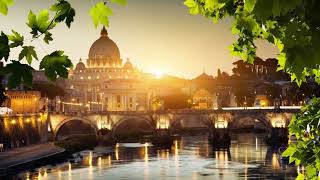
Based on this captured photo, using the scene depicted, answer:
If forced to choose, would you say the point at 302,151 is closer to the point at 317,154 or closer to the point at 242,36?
the point at 317,154

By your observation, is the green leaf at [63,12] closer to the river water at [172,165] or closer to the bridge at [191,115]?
the river water at [172,165]

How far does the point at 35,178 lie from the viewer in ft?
161

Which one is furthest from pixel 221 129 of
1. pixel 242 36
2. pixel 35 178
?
pixel 242 36

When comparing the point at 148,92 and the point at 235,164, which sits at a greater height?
the point at 148,92

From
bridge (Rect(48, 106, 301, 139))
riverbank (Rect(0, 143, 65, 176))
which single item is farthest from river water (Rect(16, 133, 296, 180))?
bridge (Rect(48, 106, 301, 139))

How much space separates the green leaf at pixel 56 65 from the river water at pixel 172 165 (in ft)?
154

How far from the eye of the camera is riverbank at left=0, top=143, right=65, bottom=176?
51.5m

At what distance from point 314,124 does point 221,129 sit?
96.6 meters

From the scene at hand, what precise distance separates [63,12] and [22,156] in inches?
2305

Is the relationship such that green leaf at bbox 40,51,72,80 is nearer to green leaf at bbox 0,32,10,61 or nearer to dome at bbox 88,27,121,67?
green leaf at bbox 0,32,10,61

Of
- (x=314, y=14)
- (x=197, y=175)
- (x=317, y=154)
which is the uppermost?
(x=314, y=14)

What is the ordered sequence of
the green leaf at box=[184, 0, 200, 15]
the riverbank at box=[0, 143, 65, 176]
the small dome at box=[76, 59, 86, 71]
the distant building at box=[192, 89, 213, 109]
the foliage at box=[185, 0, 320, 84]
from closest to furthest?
the foliage at box=[185, 0, 320, 84] < the green leaf at box=[184, 0, 200, 15] < the riverbank at box=[0, 143, 65, 176] < the distant building at box=[192, 89, 213, 109] < the small dome at box=[76, 59, 86, 71]

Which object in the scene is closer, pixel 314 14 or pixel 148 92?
pixel 314 14

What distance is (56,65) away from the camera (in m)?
3.79
